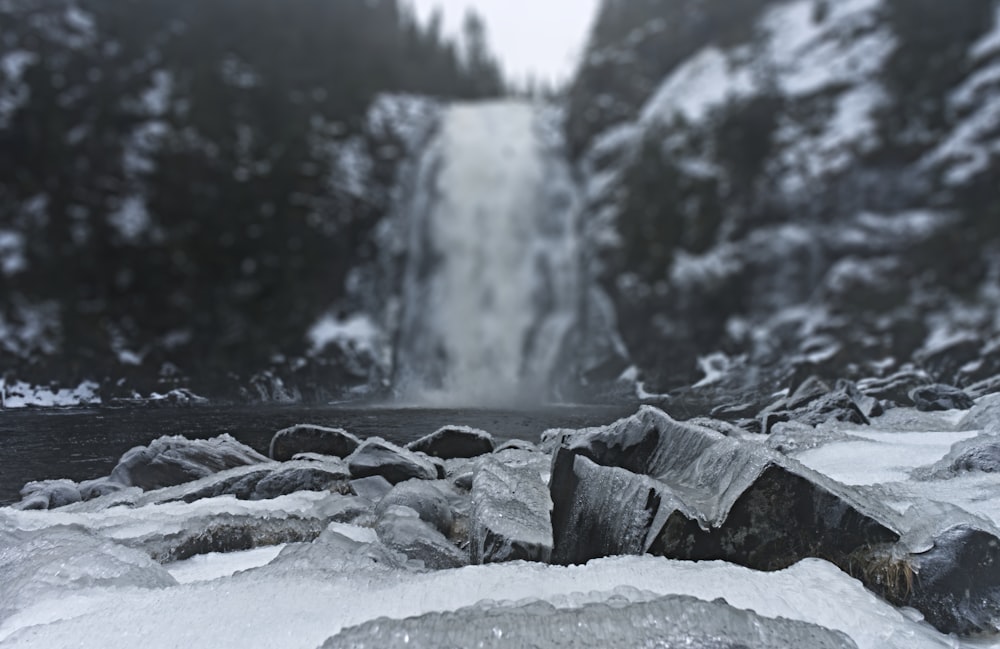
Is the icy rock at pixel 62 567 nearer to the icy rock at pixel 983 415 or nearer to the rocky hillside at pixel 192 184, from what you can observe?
the rocky hillside at pixel 192 184

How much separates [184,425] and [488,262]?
35.7 feet

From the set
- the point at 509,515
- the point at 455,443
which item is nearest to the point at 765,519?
the point at 509,515

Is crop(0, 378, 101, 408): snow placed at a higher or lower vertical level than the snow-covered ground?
higher

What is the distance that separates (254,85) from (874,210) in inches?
718

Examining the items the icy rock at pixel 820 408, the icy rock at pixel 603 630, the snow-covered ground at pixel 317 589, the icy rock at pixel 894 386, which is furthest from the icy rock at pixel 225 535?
the icy rock at pixel 894 386

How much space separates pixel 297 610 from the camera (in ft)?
7.09

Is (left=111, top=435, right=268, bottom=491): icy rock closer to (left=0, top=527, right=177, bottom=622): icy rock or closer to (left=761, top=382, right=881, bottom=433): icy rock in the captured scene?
(left=0, top=527, right=177, bottom=622): icy rock

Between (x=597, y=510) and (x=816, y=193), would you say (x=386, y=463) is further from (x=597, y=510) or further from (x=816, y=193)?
(x=816, y=193)

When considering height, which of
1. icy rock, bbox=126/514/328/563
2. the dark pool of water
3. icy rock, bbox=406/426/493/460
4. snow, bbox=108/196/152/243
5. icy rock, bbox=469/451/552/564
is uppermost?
snow, bbox=108/196/152/243

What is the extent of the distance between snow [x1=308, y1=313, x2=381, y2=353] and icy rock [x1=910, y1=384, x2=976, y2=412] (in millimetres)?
5376

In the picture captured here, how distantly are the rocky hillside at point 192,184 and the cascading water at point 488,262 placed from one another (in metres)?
0.96

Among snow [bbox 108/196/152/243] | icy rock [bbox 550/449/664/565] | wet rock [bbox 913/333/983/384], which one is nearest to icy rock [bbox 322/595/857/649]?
icy rock [bbox 550/449/664/565]

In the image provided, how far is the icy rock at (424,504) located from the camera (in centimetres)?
350

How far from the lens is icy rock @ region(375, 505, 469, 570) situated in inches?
114
